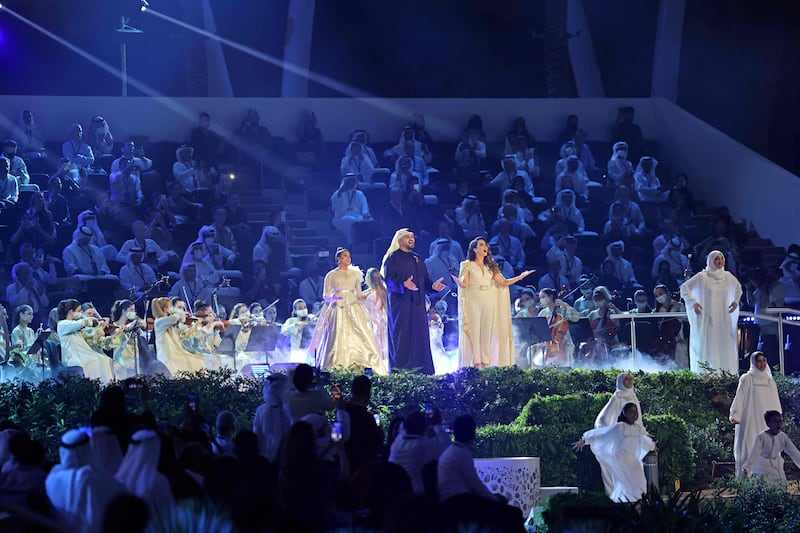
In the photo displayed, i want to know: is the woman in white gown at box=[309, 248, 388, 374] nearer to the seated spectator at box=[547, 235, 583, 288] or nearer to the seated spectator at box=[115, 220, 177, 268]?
the seated spectator at box=[115, 220, 177, 268]

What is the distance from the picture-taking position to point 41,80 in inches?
1225

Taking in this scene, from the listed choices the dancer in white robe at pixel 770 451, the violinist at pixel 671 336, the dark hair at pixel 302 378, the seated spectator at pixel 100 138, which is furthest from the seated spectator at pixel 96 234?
the dark hair at pixel 302 378

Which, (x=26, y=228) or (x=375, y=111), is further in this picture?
(x=375, y=111)

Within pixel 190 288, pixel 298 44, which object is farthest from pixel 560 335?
pixel 298 44

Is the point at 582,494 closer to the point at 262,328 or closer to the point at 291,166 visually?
the point at 262,328

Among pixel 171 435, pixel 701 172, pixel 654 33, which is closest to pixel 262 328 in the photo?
pixel 171 435

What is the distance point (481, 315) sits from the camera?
17938 mm

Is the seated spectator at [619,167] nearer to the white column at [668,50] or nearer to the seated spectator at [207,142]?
the white column at [668,50]

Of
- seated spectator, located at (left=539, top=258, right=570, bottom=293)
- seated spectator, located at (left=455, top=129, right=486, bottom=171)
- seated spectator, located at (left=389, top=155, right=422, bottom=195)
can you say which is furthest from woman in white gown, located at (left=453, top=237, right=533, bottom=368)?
seated spectator, located at (left=455, top=129, right=486, bottom=171)

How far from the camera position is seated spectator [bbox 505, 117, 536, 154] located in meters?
28.0

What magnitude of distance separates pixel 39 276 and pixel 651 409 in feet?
34.7

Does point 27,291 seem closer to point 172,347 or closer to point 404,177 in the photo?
point 172,347

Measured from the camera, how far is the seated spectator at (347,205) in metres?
25.0

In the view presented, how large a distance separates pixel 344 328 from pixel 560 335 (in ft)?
12.2
